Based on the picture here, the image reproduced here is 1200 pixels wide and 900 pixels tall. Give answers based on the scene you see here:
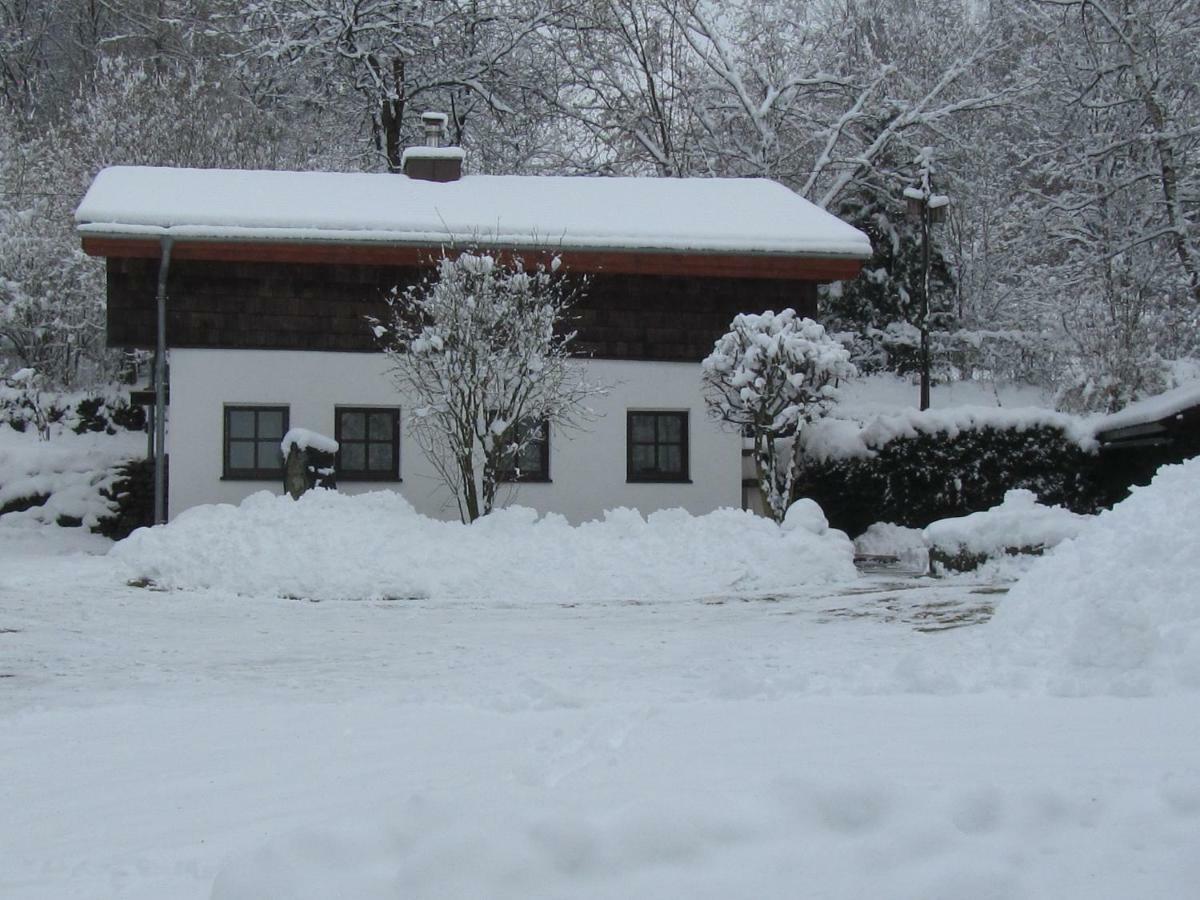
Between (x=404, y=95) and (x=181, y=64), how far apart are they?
6.16 m

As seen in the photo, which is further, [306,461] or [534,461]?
[534,461]

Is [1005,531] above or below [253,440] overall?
below

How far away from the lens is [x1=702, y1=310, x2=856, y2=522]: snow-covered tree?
17500 mm

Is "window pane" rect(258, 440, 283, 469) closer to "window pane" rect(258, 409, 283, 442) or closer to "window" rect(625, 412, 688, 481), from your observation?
"window pane" rect(258, 409, 283, 442)

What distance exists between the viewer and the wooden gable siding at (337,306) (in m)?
19.3

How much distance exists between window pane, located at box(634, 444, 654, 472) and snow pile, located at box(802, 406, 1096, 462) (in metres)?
2.28

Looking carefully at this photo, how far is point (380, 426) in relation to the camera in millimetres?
19844

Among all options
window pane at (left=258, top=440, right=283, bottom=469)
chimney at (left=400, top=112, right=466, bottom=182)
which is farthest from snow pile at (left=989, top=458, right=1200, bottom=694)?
chimney at (left=400, top=112, right=466, bottom=182)

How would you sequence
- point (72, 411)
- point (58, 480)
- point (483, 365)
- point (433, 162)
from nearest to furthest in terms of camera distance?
point (483, 365), point (58, 480), point (433, 162), point (72, 411)

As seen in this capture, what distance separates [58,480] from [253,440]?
12.4 feet

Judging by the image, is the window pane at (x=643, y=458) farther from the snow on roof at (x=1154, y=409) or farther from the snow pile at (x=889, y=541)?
the snow on roof at (x=1154, y=409)

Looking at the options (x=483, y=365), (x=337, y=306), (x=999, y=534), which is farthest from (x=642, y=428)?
(x=999, y=534)

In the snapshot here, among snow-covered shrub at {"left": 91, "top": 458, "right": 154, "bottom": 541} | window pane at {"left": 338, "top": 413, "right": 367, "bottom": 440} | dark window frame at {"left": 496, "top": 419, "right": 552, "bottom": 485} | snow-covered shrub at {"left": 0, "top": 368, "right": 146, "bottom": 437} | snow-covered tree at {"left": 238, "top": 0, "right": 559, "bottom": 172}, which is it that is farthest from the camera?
snow-covered tree at {"left": 238, "top": 0, "right": 559, "bottom": 172}

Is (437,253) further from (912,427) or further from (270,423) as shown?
(912,427)
